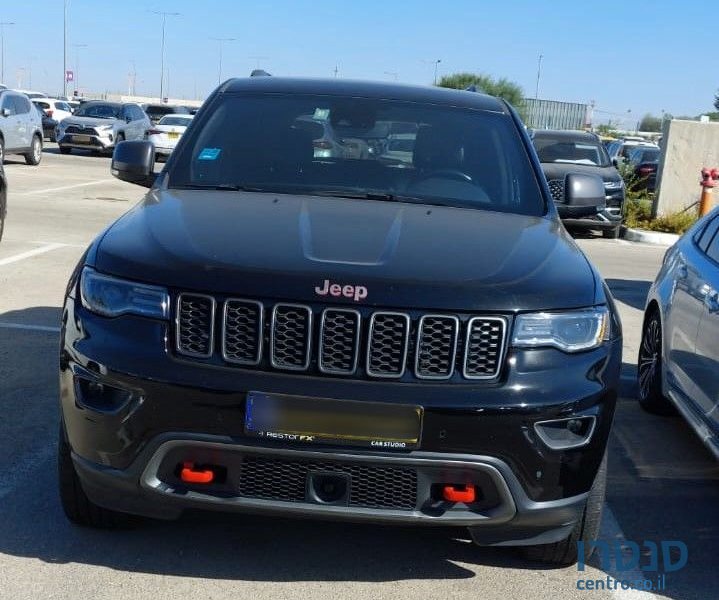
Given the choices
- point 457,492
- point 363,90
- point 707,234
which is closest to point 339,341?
point 457,492

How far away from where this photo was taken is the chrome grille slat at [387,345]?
317 centimetres

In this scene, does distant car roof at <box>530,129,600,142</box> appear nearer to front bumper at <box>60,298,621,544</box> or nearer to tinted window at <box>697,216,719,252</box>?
tinted window at <box>697,216,719,252</box>

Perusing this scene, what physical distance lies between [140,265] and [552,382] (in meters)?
1.39

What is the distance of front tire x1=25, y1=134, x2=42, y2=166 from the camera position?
74.4 feet

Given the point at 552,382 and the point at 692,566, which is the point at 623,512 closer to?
the point at 692,566

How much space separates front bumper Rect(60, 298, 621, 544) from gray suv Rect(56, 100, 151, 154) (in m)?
25.9

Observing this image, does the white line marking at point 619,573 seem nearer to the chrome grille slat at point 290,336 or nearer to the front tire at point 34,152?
the chrome grille slat at point 290,336

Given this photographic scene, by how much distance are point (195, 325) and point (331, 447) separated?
1.91 feet

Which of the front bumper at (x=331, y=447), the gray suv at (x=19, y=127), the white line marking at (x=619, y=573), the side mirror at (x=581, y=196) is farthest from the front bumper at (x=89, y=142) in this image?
the front bumper at (x=331, y=447)

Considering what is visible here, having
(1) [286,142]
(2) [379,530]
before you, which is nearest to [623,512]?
(2) [379,530]

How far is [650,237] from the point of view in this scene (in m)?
16.5

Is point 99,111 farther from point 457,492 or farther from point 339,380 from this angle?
point 457,492

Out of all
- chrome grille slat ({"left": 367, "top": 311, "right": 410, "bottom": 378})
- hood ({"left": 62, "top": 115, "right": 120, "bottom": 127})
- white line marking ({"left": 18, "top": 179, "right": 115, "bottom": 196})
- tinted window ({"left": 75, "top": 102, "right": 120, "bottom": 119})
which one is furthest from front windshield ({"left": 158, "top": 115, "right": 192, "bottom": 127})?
chrome grille slat ({"left": 367, "top": 311, "right": 410, "bottom": 378})

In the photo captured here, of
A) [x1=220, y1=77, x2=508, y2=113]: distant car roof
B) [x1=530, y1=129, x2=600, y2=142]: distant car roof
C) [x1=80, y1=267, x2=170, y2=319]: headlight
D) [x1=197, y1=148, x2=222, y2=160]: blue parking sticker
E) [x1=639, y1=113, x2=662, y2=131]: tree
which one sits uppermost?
[x1=220, y1=77, x2=508, y2=113]: distant car roof
